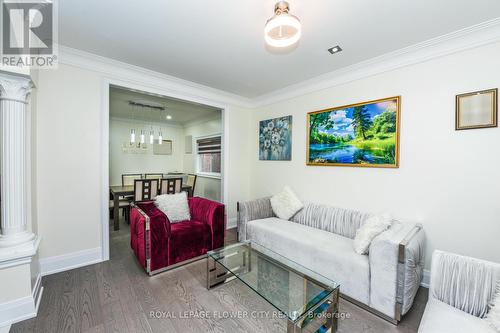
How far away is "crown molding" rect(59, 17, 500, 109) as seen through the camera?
1.94m

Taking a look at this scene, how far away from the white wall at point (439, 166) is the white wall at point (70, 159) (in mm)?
3250

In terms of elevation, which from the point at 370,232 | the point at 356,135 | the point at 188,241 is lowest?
the point at 188,241

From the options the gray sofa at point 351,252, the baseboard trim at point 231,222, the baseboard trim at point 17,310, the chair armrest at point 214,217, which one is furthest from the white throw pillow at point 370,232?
the baseboard trim at point 17,310

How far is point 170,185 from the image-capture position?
4.32 metres

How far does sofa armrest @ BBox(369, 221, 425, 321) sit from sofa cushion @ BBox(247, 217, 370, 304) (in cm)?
8

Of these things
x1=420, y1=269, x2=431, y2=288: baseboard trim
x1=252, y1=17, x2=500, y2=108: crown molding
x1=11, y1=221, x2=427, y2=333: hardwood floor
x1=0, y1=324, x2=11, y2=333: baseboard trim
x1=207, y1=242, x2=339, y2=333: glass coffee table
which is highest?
x1=252, y1=17, x2=500, y2=108: crown molding

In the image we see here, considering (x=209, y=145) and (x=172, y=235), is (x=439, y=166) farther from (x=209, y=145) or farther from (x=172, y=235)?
(x=209, y=145)

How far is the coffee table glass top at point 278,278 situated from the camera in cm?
154

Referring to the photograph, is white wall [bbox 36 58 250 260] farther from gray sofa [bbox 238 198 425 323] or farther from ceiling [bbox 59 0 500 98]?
gray sofa [bbox 238 198 425 323]

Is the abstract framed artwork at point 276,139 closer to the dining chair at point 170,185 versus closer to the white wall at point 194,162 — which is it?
the white wall at point 194,162

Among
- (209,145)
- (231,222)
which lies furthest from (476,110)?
(209,145)

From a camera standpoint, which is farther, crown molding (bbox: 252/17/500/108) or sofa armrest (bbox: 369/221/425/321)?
crown molding (bbox: 252/17/500/108)

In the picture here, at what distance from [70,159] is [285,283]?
2797 mm

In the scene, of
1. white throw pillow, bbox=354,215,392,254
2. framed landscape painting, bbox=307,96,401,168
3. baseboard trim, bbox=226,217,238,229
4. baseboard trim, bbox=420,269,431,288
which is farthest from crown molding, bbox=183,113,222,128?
baseboard trim, bbox=420,269,431,288
